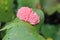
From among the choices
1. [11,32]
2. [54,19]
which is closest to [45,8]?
[54,19]

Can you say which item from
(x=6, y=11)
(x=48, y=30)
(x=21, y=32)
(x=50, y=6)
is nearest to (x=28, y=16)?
(x=21, y=32)

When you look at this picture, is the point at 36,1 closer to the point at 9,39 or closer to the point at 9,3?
the point at 9,3

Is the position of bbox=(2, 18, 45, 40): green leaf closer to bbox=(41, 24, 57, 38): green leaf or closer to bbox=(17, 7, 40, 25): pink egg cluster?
bbox=(17, 7, 40, 25): pink egg cluster

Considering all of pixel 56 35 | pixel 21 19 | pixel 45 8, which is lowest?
pixel 56 35

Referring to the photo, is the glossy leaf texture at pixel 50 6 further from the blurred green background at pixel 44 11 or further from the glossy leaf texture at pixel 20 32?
the glossy leaf texture at pixel 20 32

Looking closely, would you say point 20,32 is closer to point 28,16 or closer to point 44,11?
point 28,16

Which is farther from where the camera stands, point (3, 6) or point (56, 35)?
point (56, 35)
